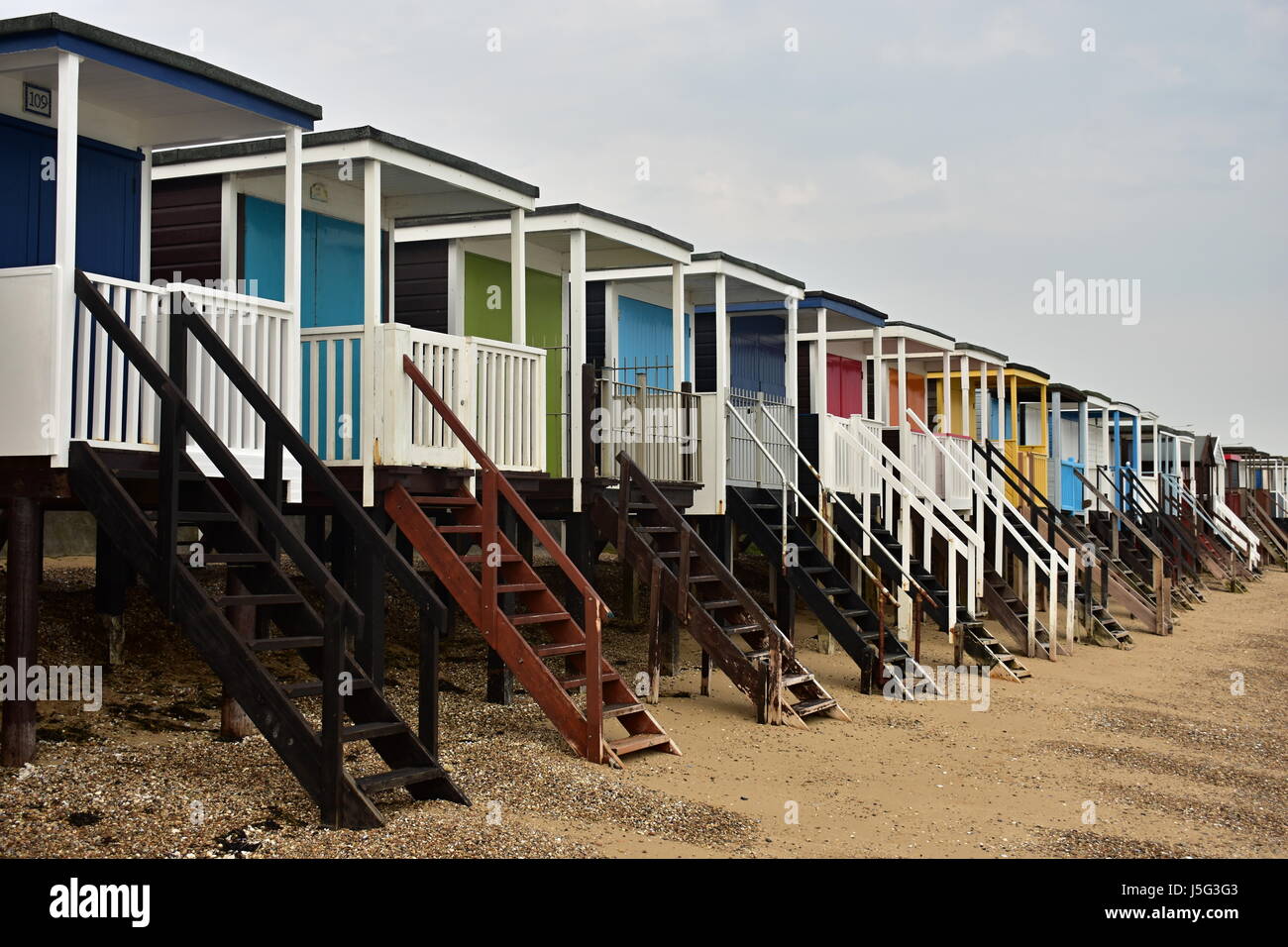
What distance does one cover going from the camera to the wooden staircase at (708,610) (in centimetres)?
1189

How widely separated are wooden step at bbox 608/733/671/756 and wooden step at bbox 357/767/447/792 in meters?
2.12

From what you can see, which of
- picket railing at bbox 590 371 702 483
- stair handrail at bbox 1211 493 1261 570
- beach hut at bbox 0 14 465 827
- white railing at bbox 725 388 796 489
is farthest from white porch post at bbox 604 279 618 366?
stair handrail at bbox 1211 493 1261 570

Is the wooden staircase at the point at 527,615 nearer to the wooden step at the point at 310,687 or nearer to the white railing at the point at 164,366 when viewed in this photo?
the white railing at the point at 164,366

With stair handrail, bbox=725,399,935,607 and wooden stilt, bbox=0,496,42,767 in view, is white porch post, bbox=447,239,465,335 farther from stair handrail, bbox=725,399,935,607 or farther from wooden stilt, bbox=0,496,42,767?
wooden stilt, bbox=0,496,42,767

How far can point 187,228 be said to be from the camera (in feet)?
38.5

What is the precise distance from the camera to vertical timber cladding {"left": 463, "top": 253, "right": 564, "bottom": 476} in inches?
562

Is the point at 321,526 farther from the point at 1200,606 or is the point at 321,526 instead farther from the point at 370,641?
the point at 1200,606

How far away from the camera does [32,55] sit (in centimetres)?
811

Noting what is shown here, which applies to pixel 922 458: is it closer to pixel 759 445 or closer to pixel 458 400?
pixel 759 445

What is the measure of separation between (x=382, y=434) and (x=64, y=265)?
2.84 m

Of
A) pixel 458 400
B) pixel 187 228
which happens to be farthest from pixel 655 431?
pixel 187 228
